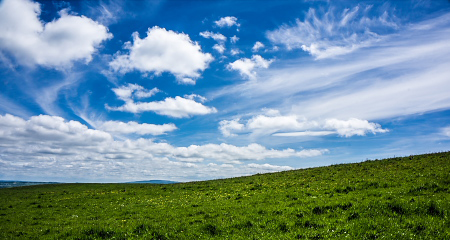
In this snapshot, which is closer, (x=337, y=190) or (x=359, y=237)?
(x=359, y=237)

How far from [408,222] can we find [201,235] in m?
9.77

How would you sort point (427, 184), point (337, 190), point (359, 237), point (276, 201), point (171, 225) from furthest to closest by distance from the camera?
point (337, 190), point (276, 201), point (427, 184), point (171, 225), point (359, 237)

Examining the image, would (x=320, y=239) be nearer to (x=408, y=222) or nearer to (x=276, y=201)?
(x=408, y=222)

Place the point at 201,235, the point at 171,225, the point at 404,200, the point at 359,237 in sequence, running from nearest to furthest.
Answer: the point at 359,237, the point at 201,235, the point at 404,200, the point at 171,225

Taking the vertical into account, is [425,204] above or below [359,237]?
above

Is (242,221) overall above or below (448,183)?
below

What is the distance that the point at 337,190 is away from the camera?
20.2 metres

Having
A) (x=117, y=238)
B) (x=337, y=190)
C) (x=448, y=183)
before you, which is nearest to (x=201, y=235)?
(x=117, y=238)

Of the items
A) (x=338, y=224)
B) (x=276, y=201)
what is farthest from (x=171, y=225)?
(x=338, y=224)

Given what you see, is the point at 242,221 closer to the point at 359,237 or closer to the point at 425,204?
the point at 359,237

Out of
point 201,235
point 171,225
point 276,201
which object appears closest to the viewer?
point 201,235

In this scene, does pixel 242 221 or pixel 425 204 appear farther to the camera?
pixel 242 221

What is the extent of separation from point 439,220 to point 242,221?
9251 millimetres

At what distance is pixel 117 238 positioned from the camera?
13203mm
